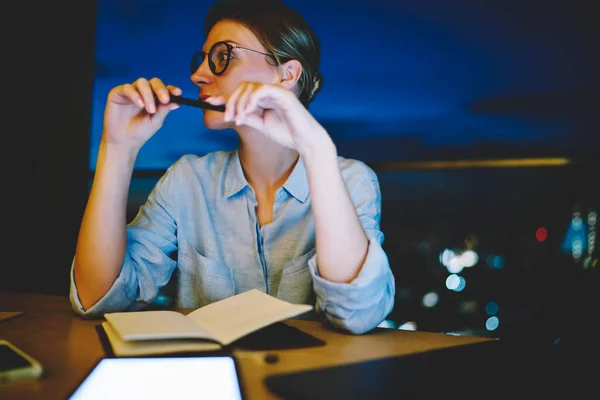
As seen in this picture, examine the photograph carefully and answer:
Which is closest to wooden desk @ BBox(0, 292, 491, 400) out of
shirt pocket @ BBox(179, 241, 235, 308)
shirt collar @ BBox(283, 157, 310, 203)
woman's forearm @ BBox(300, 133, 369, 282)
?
woman's forearm @ BBox(300, 133, 369, 282)

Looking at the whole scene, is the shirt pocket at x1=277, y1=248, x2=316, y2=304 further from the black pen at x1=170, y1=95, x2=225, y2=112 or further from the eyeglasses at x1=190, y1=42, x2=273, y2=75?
the eyeglasses at x1=190, y1=42, x2=273, y2=75

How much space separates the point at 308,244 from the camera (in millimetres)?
1269

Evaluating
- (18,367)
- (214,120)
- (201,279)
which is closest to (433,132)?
(214,120)

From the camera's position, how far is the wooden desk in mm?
562

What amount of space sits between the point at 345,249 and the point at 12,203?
177cm

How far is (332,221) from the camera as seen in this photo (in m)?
0.95

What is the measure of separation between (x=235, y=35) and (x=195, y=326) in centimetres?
90

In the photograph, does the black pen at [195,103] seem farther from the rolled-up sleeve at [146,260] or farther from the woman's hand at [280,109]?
the rolled-up sleeve at [146,260]

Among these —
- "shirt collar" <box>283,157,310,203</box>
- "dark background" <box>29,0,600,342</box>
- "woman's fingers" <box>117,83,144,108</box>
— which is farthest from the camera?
"dark background" <box>29,0,600,342</box>

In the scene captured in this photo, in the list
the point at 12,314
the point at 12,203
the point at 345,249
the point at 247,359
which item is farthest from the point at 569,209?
the point at 12,203

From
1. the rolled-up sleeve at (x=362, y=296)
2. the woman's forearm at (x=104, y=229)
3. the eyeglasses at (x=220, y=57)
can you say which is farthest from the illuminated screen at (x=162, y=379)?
the eyeglasses at (x=220, y=57)

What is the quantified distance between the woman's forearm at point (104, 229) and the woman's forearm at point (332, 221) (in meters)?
0.47

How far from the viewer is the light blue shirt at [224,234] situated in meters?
1.20

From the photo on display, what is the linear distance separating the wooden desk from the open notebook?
4 cm
